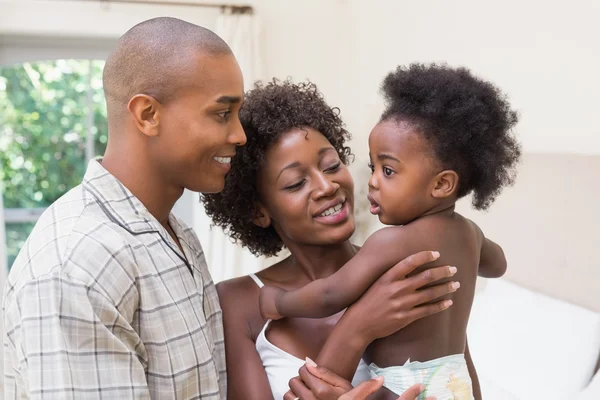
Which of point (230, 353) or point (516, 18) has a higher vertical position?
point (516, 18)

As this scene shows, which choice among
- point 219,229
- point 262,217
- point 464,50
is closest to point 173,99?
point 262,217

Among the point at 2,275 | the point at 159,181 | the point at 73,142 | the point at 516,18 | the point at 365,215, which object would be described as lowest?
the point at 2,275

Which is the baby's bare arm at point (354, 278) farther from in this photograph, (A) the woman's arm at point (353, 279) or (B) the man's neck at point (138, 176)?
(B) the man's neck at point (138, 176)

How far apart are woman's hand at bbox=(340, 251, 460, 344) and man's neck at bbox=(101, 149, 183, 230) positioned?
1.44ft

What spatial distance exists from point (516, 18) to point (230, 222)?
1547mm

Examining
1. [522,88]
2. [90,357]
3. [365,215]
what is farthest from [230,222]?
[365,215]

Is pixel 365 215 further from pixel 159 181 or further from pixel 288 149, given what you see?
pixel 159 181

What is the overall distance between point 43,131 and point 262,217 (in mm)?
2755

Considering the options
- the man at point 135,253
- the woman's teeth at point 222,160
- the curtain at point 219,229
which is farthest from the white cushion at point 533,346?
the curtain at point 219,229

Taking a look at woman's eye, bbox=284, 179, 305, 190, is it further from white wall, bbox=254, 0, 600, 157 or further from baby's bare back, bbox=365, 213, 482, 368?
white wall, bbox=254, 0, 600, 157

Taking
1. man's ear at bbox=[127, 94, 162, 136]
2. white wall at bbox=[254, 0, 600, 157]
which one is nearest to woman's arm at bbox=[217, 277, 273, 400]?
man's ear at bbox=[127, 94, 162, 136]

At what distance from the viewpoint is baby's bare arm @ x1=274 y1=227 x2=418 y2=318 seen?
3.79 ft

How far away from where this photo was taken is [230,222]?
1621mm

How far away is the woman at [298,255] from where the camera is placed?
114cm
